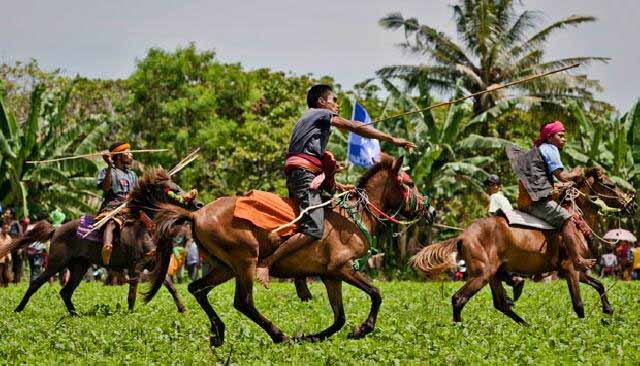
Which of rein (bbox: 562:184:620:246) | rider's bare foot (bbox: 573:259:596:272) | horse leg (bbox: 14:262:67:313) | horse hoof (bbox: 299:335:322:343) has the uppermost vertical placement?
rein (bbox: 562:184:620:246)

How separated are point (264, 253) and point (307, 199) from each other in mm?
821

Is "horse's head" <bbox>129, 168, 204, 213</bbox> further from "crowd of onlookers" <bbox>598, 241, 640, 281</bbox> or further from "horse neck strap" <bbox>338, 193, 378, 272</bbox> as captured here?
"crowd of onlookers" <bbox>598, 241, 640, 281</bbox>

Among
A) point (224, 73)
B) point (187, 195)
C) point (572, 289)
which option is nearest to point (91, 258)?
point (187, 195)

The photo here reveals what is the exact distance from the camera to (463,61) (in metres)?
40.7

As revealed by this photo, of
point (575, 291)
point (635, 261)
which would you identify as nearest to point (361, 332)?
point (575, 291)

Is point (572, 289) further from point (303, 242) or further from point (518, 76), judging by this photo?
point (518, 76)

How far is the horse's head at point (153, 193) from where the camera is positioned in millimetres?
11727

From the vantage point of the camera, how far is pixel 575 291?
13.3 meters

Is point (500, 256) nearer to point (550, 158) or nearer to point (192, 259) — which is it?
point (550, 158)

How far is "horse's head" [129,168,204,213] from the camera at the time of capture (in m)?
11.7

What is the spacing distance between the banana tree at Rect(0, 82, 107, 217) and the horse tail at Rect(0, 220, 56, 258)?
17.2 metres

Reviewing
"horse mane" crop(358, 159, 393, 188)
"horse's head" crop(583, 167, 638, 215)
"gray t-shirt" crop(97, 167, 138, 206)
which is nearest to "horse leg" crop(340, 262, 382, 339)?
"horse mane" crop(358, 159, 393, 188)

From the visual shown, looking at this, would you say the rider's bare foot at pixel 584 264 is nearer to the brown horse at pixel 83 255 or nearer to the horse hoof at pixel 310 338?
the horse hoof at pixel 310 338

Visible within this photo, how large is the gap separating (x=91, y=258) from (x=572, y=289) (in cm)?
783
